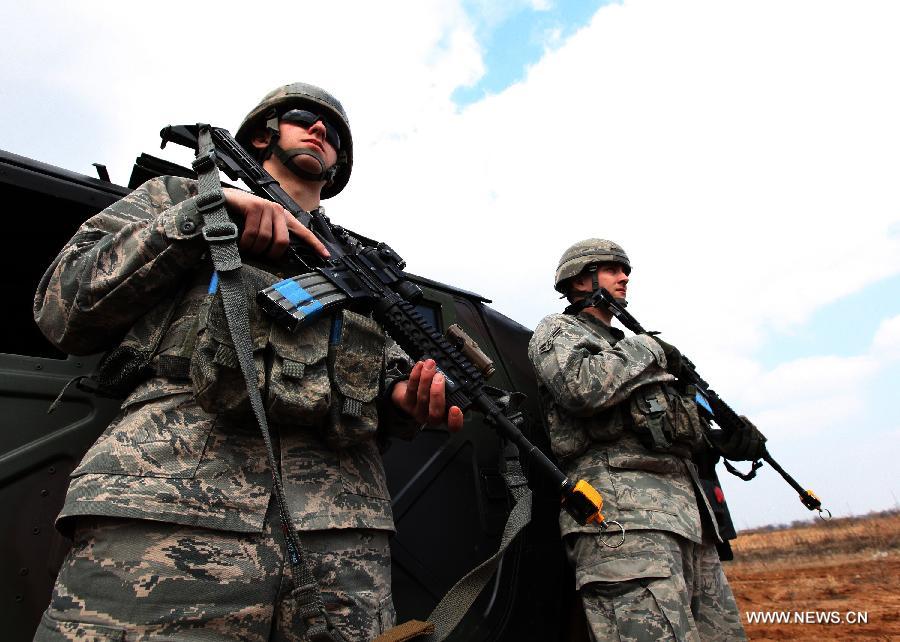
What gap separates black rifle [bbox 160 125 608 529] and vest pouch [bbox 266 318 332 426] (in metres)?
0.12

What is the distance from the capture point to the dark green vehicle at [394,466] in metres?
1.63

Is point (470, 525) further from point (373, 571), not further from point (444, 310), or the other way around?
point (373, 571)

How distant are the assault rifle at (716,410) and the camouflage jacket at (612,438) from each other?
2.19ft

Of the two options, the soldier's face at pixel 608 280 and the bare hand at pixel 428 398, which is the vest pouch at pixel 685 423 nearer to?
the soldier's face at pixel 608 280

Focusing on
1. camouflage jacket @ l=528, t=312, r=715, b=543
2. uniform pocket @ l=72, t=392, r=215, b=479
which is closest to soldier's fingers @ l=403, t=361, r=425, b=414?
uniform pocket @ l=72, t=392, r=215, b=479

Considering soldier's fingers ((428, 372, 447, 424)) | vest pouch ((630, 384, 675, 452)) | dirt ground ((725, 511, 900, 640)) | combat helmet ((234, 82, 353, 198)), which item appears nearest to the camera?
soldier's fingers ((428, 372, 447, 424))

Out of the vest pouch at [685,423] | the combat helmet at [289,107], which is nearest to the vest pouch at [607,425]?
the vest pouch at [685,423]

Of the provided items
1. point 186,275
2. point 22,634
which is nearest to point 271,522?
point 186,275

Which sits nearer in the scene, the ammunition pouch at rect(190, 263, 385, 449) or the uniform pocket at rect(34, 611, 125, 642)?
the uniform pocket at rect(34, 611, 125, 642)

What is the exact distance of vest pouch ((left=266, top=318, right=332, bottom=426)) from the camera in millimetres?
1336

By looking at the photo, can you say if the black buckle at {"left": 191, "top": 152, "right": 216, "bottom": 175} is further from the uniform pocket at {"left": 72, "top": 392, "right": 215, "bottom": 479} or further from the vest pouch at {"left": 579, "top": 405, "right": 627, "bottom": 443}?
the vest pouch at {"left": 579, "top": 405, "right": 627, "bottom": 443}

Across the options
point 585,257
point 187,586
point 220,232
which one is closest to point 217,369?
point 220,232

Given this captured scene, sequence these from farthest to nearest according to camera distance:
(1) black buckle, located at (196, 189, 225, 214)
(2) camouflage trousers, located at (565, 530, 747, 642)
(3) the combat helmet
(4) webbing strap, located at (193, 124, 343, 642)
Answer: (2) camouflage trousers, located at (565, 530, 747, 642) < (3) the combat helmet < (1) black buckle, located at (196, 189, 225, 214) < (4) webbing strap, located at (193, 124, 343, 642)

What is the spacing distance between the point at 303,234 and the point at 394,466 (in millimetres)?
1235
